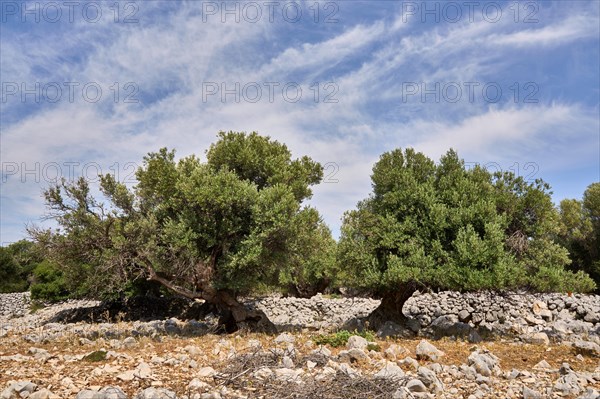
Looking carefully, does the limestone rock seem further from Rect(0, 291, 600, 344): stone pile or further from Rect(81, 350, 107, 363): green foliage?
Rect(81, 350, 107, 363): green foliage

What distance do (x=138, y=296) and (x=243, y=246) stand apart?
61.5ft

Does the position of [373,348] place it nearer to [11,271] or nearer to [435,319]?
[435,319]

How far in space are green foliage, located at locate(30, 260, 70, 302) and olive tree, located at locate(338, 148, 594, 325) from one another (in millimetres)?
27726

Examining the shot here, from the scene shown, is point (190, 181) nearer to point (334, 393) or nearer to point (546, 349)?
point (334, 393)

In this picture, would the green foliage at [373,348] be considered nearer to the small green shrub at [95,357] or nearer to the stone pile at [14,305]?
the small green shrub at [95,357]

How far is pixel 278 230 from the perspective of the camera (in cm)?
1645

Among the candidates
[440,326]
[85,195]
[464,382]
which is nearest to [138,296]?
[85,195]

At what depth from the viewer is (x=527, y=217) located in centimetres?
1873

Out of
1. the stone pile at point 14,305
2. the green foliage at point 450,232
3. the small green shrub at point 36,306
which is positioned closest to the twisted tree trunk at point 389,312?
the green foliage at point 450,232

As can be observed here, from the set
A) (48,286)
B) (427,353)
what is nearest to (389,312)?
(427,353)

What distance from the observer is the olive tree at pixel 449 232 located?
1638 centimetres

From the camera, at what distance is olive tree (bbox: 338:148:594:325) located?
16.4 m

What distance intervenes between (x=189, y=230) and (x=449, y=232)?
10996 mm

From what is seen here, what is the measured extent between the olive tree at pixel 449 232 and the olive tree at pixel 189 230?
314cm
